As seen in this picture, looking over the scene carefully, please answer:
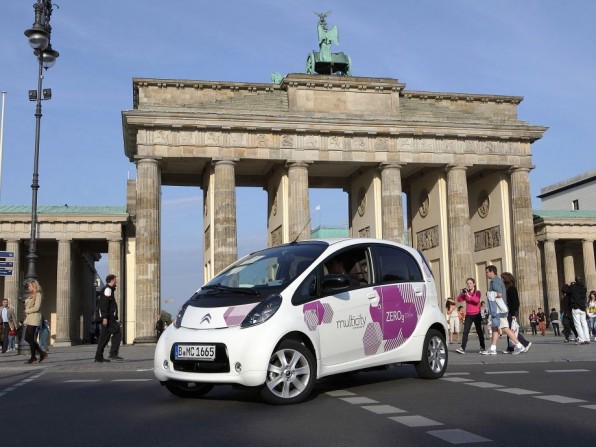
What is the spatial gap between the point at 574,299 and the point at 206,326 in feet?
54.3

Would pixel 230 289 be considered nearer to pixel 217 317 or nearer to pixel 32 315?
pixel 217 317

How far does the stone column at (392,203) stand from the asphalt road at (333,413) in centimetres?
2935

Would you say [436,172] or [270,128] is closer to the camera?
[270,128]

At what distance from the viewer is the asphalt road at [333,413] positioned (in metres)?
6.06

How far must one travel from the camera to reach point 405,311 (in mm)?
10336

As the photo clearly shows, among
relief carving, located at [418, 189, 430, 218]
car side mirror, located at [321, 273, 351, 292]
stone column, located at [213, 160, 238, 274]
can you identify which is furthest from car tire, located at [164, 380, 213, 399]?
relief carving, located at [418, 189, 430, 218]

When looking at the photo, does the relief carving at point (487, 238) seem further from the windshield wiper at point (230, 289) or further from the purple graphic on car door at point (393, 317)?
the windshield wiper at point (230, 289)

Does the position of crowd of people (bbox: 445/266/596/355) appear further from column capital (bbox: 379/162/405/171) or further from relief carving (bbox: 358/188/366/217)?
relief carving (bbox: 358/188/366/217)

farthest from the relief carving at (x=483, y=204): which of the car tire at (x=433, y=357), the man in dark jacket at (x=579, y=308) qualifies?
the car tire at (x=433, y=357)

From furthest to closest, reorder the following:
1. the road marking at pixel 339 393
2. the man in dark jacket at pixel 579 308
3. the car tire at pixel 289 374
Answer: the man in dark jacket at pixel 579 308 < the road marking at pixel 339 393 < the car tire at pixel 289 374

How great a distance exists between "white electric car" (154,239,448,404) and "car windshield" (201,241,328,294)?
2cm

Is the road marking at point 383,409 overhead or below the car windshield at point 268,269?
below

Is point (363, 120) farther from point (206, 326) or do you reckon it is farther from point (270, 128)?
point (206, 326)

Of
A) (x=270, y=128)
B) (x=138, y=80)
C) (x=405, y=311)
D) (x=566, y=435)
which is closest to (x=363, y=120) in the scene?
(x=270, y=128)
